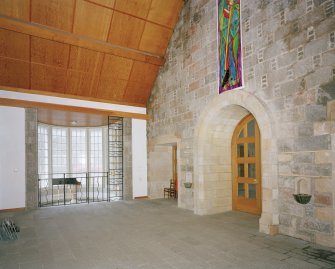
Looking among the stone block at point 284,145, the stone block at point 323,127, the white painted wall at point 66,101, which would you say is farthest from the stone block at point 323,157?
the white painted wall at point 66,101

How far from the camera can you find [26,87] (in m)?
7.51

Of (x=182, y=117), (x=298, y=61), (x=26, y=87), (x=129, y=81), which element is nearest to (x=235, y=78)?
(x=298, y=61)

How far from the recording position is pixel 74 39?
6.98 m

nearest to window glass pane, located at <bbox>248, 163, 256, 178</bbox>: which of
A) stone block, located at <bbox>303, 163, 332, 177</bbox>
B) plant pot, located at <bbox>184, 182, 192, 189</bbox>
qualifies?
plant pot, located at <bbox>184, 182, 192, 189</bbox>

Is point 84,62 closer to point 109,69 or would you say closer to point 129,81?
point 109,69

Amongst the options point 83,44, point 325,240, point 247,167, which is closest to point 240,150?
point 247,167

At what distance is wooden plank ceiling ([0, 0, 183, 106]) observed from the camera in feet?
21.2

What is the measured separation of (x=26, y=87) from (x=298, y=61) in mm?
7231

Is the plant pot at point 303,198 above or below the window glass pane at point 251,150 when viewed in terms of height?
below

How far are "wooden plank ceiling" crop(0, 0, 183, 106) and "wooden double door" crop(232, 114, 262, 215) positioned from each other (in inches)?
148

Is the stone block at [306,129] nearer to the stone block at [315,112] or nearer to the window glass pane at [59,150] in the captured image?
the stone block at [315,112]

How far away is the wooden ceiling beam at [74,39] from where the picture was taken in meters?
6.28

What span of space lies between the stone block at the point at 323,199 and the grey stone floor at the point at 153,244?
67 cm

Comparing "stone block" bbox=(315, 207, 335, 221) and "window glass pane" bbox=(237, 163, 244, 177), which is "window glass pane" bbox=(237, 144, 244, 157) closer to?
"window glass pane" bbox=(237, 163, 244, 177)
